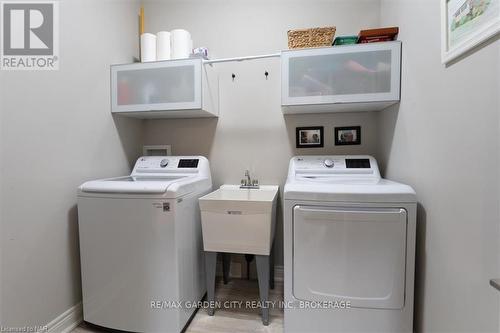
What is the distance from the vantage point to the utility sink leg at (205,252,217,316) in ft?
5.07

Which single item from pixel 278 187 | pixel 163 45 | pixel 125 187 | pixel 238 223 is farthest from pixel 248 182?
pixel 163 45

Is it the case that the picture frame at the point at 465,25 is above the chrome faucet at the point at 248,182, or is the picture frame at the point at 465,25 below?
above

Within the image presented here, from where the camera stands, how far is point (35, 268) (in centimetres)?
124

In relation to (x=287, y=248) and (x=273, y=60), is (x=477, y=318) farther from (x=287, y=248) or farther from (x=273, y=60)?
(x=273, y=60)

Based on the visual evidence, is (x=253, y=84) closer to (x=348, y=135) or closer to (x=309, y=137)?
(x=309, y=137)

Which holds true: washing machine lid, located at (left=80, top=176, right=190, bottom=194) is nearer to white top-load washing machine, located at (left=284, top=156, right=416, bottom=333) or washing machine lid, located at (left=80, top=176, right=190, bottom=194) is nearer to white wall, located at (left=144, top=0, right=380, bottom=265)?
white top-load washing machine, located at (left=284, top=156, right=416, bottom=333)

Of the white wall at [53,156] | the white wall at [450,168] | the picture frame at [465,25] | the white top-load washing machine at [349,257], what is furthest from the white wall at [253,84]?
the picture frame at [465,25]

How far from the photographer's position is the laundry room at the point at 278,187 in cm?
94

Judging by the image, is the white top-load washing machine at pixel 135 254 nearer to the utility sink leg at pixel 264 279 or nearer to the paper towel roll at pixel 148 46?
the utility sink leg at pixel 264 279

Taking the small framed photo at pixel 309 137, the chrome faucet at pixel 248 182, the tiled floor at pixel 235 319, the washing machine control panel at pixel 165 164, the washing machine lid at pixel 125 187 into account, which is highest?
the small framed photo at pixel 309 137

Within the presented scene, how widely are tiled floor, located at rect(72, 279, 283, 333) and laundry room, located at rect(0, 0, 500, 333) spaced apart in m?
0.01

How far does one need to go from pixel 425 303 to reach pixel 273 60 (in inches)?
76.1

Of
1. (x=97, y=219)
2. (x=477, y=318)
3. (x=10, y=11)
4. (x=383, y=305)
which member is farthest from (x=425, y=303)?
(x=10, y=11)

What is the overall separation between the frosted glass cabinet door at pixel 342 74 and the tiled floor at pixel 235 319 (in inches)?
58.2
